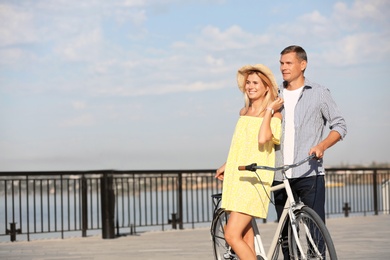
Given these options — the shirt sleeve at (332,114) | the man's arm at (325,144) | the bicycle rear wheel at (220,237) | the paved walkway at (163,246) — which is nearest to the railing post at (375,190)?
the paved walkway at (163,246)

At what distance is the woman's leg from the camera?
4.99 m

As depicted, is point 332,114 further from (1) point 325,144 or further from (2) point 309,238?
Result: (2) point 309,238

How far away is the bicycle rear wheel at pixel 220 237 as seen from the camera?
5508 mm

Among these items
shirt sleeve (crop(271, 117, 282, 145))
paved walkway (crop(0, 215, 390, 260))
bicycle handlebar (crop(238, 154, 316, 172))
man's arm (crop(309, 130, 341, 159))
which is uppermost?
shirt sleeve (crop(271, 117, 282, 145))

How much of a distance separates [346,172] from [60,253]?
9194 millimetres

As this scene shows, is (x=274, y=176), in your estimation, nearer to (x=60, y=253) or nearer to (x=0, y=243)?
(x=60, y=253)

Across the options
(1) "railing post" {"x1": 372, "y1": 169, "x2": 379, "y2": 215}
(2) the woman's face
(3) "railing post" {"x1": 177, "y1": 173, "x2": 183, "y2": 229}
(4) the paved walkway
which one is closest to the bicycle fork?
(2) the woman's face

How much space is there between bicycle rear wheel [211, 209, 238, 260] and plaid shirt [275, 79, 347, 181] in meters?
0.65

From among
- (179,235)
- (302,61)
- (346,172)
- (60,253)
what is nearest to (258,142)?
(302,61)

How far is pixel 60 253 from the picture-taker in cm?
969

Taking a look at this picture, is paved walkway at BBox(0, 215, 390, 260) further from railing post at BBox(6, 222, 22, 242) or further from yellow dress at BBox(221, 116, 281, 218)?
yellow dress at BBox(221, 116, 281, 218)

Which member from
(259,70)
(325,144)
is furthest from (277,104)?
(325,144)

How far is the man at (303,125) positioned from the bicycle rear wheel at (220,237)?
0.49m

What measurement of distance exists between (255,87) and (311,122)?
437mm
